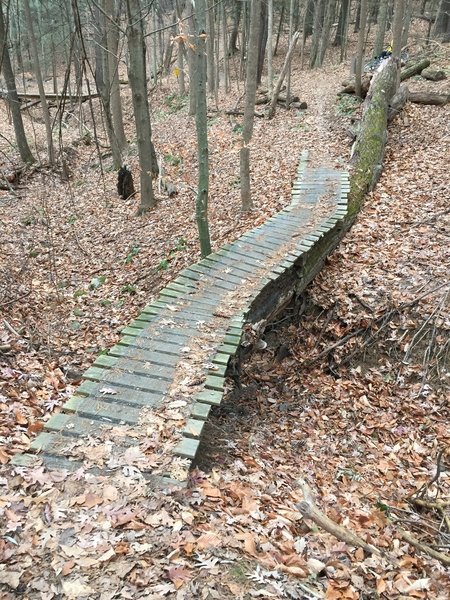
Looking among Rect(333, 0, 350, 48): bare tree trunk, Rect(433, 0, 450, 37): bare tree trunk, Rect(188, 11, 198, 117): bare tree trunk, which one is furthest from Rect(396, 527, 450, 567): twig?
Rect(333, 0, 350, 48): bare tree trunk

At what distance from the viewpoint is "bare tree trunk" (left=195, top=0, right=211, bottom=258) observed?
5.87 meters

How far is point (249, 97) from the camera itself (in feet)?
32.1

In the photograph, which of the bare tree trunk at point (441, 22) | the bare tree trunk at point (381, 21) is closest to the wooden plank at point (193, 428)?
the bare tree trunk at point (381, 21)

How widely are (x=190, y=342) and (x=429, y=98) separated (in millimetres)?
13625

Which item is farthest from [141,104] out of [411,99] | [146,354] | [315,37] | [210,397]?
[315,37]

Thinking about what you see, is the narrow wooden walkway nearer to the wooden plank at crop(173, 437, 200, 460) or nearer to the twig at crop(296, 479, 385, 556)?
the wooden plank at crop(173, 437, 200, 460)

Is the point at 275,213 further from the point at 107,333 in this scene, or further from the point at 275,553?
the point at 275,553

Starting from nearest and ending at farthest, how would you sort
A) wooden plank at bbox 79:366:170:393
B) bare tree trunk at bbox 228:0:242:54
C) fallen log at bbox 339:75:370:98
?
wooden plank at bbox 79:366:170:393 → fallen log at bbox 339:75:370:98 → bare tree trunk at bbox 228:0:242:54

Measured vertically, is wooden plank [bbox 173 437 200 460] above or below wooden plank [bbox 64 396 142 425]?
above

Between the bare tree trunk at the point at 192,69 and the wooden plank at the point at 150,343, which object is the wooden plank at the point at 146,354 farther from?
the bare tree trunk at the point at 192,69

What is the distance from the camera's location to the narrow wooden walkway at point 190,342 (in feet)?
12.8

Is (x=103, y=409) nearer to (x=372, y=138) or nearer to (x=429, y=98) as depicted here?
(x=372, y=138)

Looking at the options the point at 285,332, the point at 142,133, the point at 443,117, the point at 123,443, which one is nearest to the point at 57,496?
the point at 123,443

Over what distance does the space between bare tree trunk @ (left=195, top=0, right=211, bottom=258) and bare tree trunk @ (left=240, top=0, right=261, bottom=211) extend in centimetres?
295
